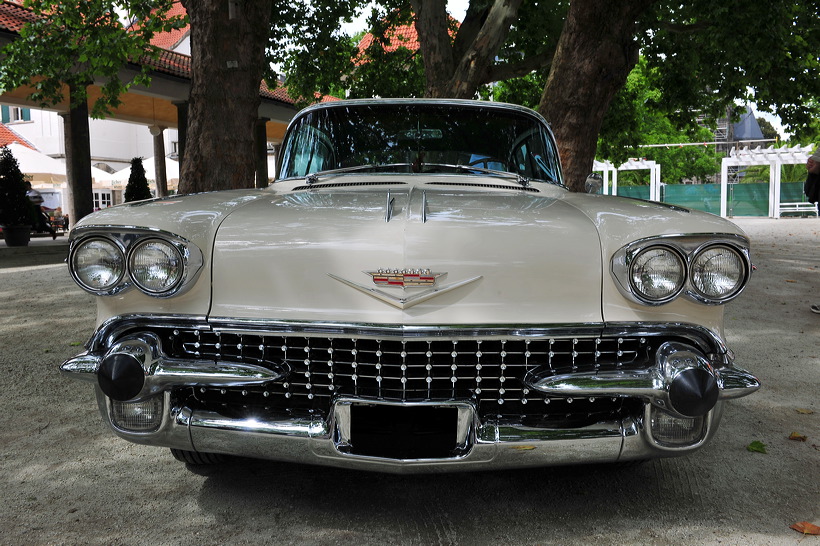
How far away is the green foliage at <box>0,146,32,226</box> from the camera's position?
44.2 ft

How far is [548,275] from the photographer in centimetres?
206

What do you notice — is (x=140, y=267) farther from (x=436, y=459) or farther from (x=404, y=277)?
(x=436, y=459)

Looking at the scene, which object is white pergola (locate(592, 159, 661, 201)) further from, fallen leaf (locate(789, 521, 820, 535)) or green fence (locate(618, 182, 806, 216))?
fallen leaf (locate(789, 521, 820, 535))

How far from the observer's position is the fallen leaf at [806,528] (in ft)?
7.08

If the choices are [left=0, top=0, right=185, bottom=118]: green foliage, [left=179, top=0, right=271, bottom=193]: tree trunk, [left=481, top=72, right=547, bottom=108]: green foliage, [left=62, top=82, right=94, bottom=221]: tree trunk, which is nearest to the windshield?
[left=179, top=0, right=271, bottom=193]: tree trunk

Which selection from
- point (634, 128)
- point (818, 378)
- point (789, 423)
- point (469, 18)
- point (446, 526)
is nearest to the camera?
point (446, 526)

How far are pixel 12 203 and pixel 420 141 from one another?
511 inches

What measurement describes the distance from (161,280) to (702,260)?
1.66m

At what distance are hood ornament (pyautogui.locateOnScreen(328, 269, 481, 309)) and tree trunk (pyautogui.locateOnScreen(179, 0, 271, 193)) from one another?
14.4ft

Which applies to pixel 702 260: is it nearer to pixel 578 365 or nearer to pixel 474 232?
pixel 578 365

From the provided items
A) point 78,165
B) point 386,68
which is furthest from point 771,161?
point 78,165

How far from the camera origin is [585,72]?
6.93 m

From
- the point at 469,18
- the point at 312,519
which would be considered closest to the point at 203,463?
the point at 312,519

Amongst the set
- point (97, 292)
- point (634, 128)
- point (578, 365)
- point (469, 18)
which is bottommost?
point (578, 365)
